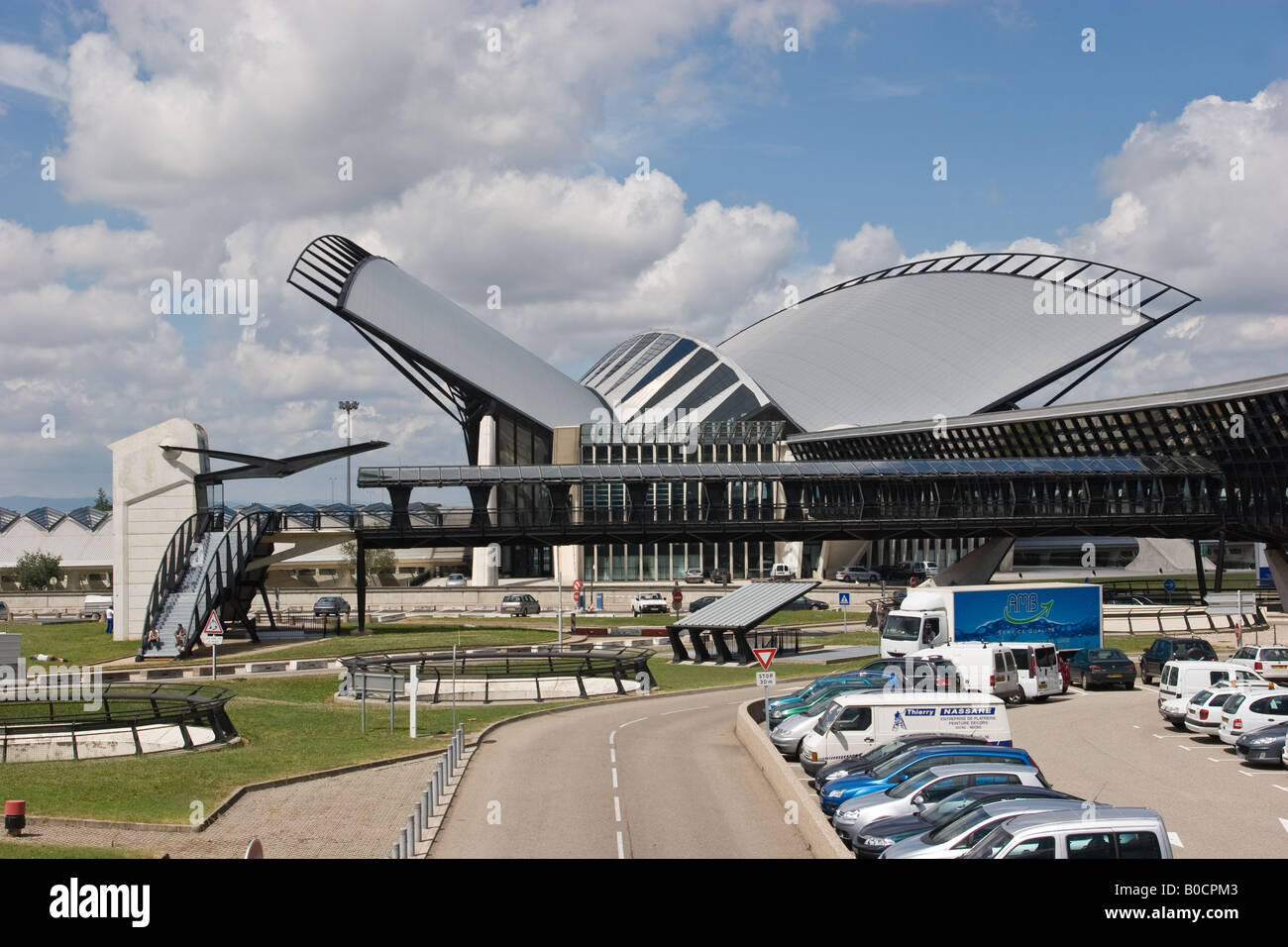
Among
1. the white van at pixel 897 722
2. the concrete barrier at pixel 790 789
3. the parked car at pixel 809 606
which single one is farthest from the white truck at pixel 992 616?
the parked car at pixel 809 606

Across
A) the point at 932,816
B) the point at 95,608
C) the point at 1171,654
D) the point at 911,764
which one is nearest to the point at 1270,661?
the point at 1171,654

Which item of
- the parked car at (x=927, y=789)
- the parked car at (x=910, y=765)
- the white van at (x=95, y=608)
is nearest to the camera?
the parked car at (x=927, y=789)

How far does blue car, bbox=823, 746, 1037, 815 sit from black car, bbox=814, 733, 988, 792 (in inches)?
21.4

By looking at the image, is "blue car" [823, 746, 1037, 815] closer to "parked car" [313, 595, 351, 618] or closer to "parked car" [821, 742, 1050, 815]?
"parked car" [821, 742, 1050, 815]

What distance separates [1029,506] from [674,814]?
55.3 metres

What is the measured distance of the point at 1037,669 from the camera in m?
36.8

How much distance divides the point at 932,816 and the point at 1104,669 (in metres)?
25.0

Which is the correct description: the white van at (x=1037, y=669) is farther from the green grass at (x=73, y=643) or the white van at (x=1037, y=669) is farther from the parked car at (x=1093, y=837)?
the green grass at (x=73, y=643)

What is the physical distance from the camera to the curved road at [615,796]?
18109 millimetres

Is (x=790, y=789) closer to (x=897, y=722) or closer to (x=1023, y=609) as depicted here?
(x=897, y=722)

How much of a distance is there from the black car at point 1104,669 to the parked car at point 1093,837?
27.7 m
